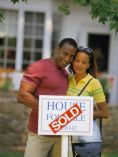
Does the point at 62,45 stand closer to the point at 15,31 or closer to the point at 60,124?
the point at 60,124

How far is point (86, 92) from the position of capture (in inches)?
208

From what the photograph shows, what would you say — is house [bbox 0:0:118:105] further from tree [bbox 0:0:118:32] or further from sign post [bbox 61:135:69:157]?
sign post [bbox 61:135:69:157]

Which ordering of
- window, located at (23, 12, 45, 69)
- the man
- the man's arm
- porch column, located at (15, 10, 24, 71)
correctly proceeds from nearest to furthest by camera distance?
1. the man's arm
2. the man
3. porch column, located at (15, 10, 24, 71)
4. window, located at (23, 12, 45, 69)

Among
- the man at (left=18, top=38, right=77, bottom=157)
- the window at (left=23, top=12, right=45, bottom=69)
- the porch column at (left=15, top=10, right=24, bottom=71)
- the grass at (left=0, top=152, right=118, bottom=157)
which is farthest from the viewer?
the window at (left=23, top=12, right=45, bottom=69)

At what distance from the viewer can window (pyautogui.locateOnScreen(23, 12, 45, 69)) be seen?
16344 millimetres

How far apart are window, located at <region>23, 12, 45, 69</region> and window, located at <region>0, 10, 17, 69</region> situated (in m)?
0.32

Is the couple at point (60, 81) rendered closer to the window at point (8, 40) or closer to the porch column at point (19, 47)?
the porch column at point (19, 47)

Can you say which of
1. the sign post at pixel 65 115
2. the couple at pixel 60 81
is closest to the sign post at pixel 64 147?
the sign post at pixel 65 115

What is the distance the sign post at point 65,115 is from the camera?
5.01 meters

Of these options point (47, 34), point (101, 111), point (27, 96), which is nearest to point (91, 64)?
point (101, 111)

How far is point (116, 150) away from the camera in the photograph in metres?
10.7

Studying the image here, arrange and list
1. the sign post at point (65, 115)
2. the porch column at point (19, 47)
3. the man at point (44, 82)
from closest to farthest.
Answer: the sign post at point (65, 115) → the man at point (44, 82) → the porch column at point (19, 47)

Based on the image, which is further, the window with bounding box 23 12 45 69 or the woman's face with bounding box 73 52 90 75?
the window with bounding box 23 12 45 69

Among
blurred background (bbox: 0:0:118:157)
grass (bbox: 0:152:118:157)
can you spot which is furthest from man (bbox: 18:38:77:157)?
blurred background (bbox: 0:0:118:157)
